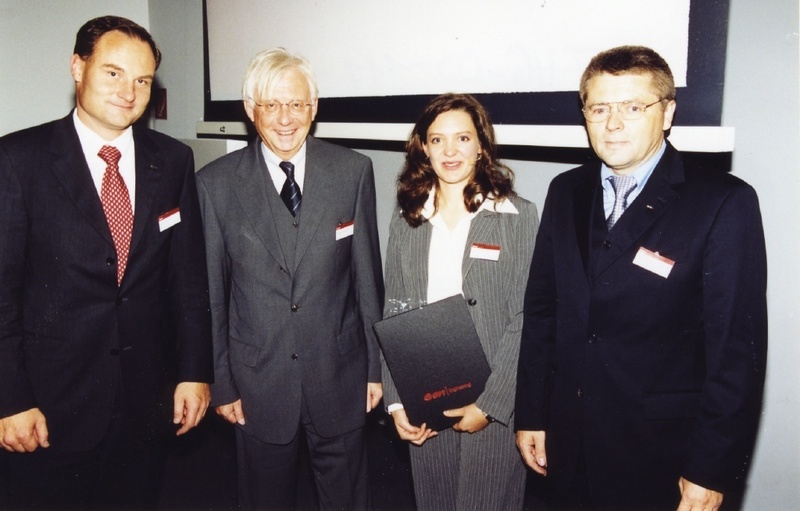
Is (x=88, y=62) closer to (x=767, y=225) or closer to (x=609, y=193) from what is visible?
(x=609, y=193)

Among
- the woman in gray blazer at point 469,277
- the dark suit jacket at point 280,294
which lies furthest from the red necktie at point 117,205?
the woman in gray blazer at point 469,277

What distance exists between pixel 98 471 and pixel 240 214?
1.01 m

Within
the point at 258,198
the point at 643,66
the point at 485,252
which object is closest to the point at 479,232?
the point at 485,252

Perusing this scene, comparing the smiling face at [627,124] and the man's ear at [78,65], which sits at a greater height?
the man's ear at [78,65]

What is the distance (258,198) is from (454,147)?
0.74m

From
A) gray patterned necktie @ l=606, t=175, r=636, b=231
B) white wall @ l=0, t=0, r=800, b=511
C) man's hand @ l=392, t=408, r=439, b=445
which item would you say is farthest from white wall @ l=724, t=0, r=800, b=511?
man's hand @ l=392, t=408, r=439, b=445

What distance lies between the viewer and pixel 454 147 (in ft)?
6.42

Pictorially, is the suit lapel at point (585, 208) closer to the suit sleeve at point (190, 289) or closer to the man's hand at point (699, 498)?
the man's hand at point (699, 498)

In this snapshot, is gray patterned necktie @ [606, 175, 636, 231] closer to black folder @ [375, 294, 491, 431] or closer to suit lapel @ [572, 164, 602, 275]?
suit lapel @ [572, 164, 602, 275]

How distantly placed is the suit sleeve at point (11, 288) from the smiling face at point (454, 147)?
1350 millimetres

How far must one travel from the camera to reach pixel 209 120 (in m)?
4.02

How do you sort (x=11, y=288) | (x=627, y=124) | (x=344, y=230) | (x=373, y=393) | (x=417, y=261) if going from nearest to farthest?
(x=627, y=124), (x=11, y=288), (x=417, y=261), (x=344, y=230), (x=373, y=393)

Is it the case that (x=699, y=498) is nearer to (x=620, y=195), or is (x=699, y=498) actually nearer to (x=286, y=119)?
(x=620, y=195)

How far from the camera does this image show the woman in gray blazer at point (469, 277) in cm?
188
